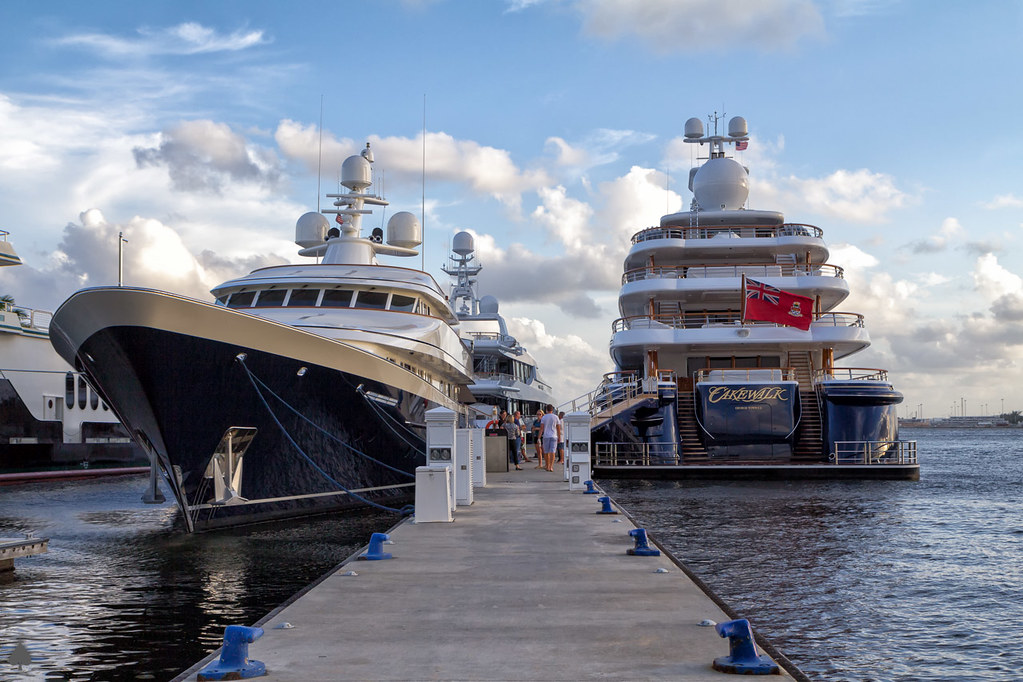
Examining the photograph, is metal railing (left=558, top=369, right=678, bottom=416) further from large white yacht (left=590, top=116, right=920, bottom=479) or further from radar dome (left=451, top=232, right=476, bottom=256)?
radar dome (left=451, top=232, right=476, bottom=256)

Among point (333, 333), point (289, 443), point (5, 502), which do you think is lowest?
point (5, 502)

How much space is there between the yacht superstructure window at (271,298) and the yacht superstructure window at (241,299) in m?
0.20

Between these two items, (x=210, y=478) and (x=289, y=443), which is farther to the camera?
(x=289, y=443)

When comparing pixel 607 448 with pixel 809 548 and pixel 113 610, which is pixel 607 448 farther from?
pixel 113 610

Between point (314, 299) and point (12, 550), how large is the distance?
30.6ft

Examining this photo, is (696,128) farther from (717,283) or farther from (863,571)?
(863,571)

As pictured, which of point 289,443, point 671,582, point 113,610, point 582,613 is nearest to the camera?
point 582,613

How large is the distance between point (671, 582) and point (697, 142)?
114 ft

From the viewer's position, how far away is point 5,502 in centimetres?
2227

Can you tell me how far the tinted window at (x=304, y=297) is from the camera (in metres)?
19.9

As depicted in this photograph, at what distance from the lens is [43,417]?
34.4m

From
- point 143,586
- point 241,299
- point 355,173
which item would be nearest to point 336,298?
point 241,299

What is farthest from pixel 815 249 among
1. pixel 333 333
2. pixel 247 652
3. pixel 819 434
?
pixel 247 652

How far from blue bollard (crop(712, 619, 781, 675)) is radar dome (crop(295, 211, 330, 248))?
22535 millimetres
